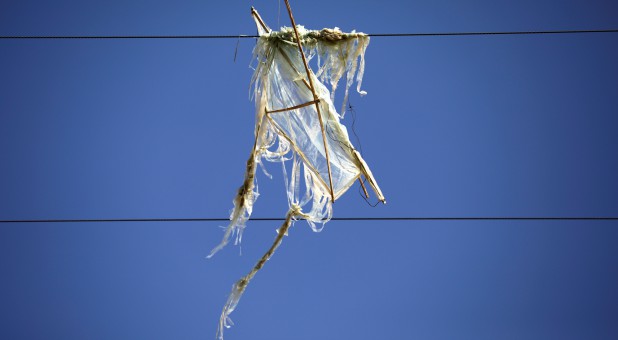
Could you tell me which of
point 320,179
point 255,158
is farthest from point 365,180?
point 255,158

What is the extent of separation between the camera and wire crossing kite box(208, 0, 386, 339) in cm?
748

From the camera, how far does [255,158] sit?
765 centimetres

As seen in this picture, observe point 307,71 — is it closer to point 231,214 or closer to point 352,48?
point 352,48

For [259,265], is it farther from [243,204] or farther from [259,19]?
[259,19]

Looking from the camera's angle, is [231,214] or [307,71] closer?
[307,71]

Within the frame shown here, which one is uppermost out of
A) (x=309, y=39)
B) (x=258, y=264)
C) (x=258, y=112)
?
(x=309, y=39)

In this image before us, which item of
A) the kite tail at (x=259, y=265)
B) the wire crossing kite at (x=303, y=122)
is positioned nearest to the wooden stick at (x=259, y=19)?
the wire crossing kite at (x=303, y=122)

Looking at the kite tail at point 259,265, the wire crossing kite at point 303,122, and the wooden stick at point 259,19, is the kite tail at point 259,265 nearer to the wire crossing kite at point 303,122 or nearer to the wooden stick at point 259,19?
the wire crossing kite at point 303,122

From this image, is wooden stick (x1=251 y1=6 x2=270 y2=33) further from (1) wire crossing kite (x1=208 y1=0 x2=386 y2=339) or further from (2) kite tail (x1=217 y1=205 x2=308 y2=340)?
(2) kite tail (x1=217 y1=205 x2=308 y2=340)

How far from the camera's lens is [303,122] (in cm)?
770

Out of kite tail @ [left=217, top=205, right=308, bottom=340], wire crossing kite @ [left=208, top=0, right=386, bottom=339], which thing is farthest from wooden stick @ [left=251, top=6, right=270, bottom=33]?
kite tail @ [left=217, top=205, right=308, bottom=340]

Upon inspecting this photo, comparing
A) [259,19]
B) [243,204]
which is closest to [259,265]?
[243,204]

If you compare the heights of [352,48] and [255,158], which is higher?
[352,48]

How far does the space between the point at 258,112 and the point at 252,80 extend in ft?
0.80
